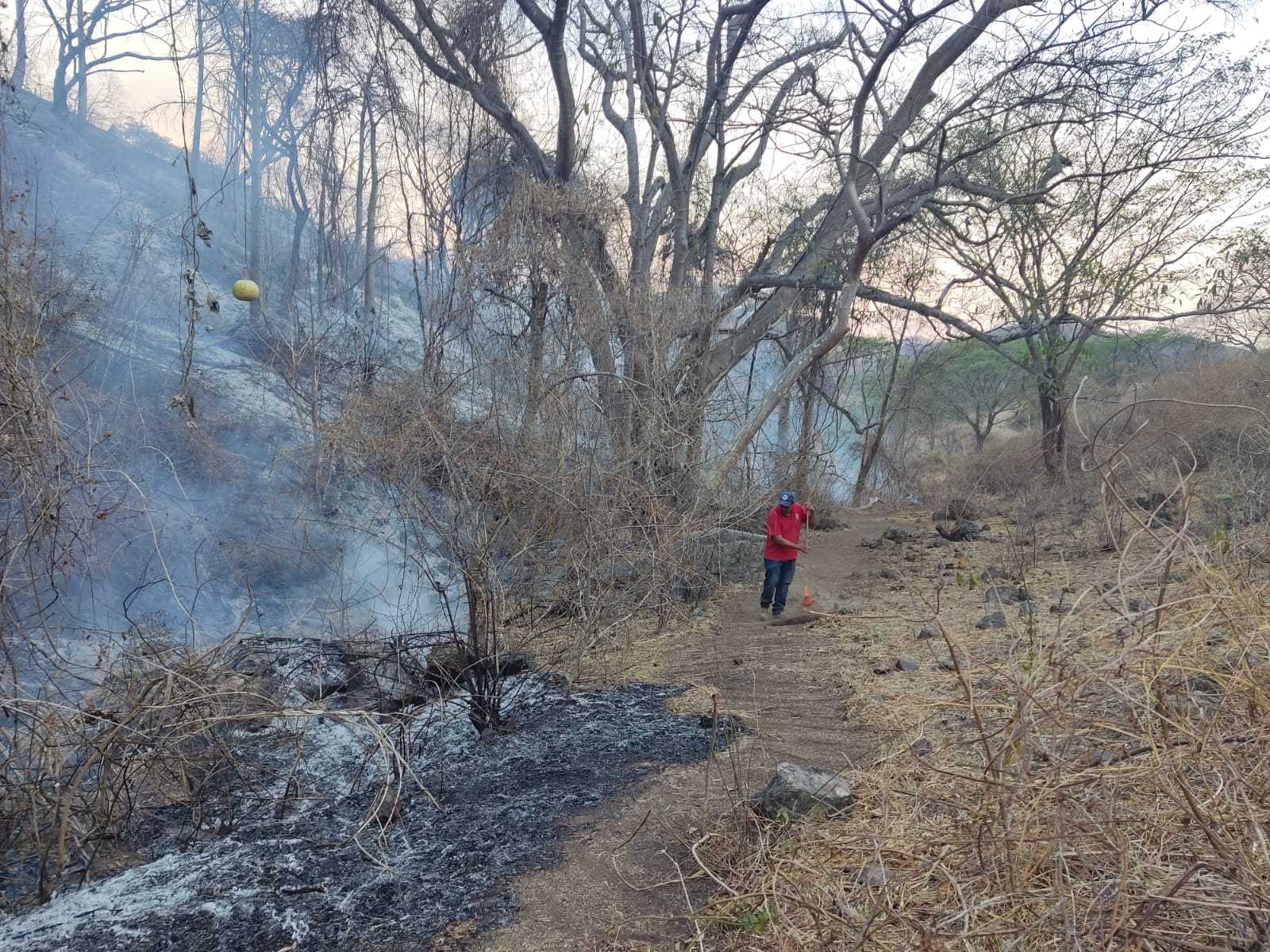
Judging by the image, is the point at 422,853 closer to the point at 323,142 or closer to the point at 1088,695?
the point at 1088,695

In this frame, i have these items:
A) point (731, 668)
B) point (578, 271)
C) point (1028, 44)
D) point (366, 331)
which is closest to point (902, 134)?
point (1028, 44)

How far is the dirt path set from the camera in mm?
2771

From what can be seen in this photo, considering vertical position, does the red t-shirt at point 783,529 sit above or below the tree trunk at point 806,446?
below

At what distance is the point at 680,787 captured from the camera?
3.78 m

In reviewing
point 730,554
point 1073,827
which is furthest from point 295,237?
point 1073,827

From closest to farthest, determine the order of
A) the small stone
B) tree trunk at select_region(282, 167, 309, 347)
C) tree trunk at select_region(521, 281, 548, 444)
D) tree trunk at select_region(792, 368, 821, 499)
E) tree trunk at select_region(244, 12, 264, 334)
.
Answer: the small stone → tree trunk at select_region(521, 281, 548, 444) → tree trunk at select_region(244, 12, 264, 334) → tree trunk at select_region(792, 368, 821, 499) → tree trunk at select_region(282, 167, 309, 347)

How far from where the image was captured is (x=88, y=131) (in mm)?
11398

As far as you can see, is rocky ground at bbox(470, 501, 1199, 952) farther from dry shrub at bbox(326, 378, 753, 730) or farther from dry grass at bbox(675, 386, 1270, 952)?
dry shrub at bbox(326, 378, 753, 730)

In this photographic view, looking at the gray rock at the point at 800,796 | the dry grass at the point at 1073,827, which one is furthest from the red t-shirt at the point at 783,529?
the gray rock at the point at 800,796

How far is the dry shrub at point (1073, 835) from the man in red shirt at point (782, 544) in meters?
4.01

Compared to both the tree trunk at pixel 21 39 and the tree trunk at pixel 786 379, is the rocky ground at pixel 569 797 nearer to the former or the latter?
the tree trunk at pixel 786 379

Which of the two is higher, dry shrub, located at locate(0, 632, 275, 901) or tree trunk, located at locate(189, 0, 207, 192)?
tree trunk, located at locate(189, 0, 207, 192)

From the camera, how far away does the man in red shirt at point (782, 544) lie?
23.0ft

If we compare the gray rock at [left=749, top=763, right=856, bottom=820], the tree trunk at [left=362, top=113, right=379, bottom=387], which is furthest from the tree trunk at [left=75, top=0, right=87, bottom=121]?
the gray rock at [left=749, top=763, right=856, bottom=820]
